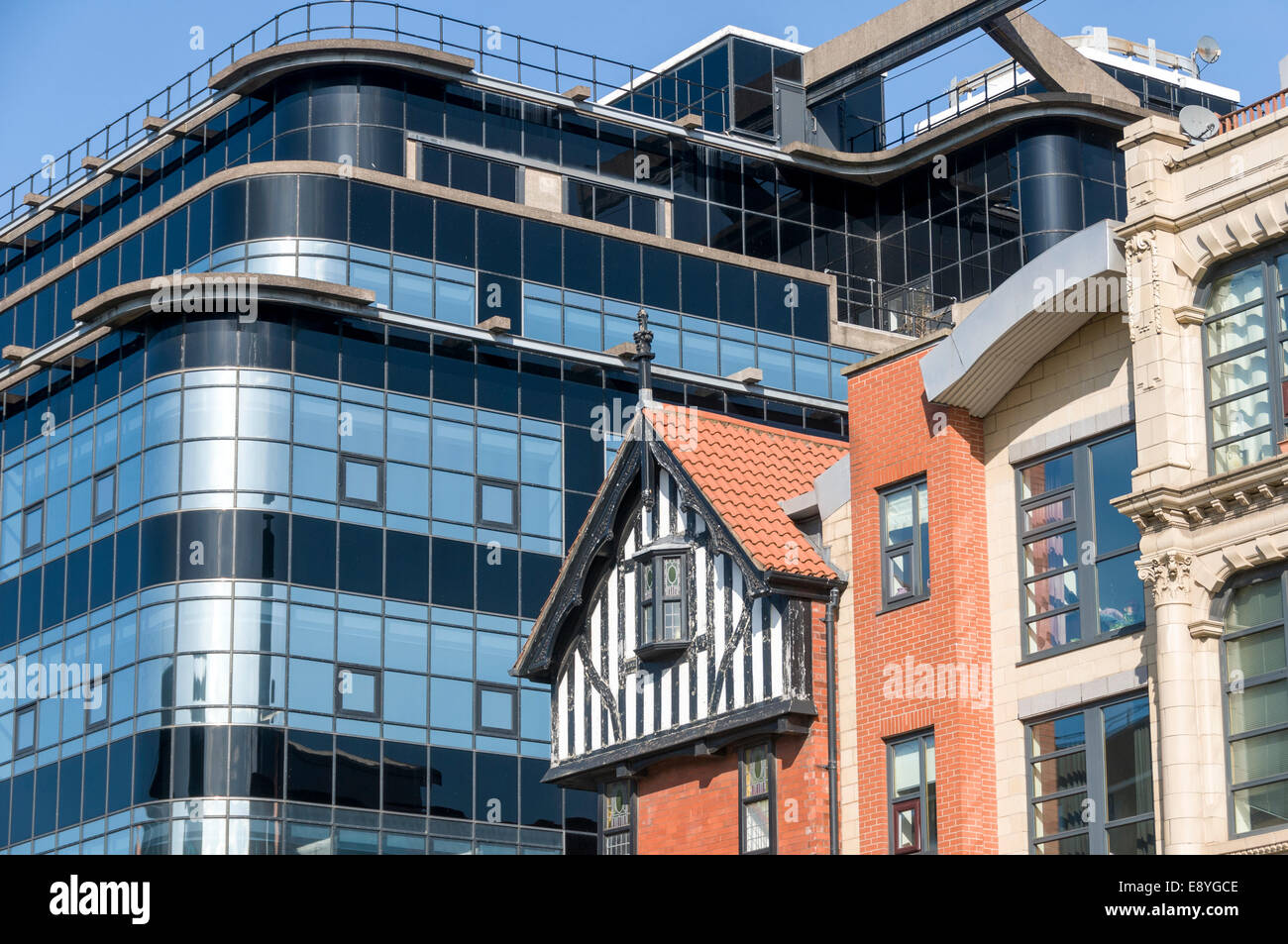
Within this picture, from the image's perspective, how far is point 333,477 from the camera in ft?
182

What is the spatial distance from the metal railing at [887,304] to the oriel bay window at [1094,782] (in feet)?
116

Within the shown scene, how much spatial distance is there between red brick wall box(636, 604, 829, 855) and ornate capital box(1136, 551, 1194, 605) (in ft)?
21.8

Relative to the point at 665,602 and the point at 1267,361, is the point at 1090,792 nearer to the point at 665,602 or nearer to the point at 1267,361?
the point at 1267,361

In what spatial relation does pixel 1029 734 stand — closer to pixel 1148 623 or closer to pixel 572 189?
pixel 1148 623

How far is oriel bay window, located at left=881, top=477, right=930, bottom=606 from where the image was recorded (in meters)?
33.1

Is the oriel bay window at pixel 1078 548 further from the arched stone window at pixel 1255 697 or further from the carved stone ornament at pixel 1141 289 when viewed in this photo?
the arched stone window at pixel 1255 697

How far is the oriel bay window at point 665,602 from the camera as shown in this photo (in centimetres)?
3644

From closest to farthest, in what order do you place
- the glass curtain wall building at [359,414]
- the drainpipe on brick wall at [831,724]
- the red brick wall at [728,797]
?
the drainpipe on brick wall at [831,724] → the red brick wall at [728,797] → the glass curtain wall building at [359,414]

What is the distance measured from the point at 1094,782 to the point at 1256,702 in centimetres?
286

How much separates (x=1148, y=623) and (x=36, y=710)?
34.8 meters

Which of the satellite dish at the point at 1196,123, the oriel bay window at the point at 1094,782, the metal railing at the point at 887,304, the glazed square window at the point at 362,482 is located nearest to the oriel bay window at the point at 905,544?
the oriel bay window at the point at 1094,782

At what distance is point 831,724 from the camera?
1332 inches

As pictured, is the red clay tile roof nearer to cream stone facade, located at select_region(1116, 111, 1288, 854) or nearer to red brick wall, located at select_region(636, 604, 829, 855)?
red brick wall, located at select_region(636, 604, 829, 855)
